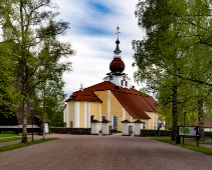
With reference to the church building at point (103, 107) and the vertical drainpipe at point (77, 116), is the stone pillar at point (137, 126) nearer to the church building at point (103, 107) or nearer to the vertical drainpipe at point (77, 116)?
the church building at point (103, 107)

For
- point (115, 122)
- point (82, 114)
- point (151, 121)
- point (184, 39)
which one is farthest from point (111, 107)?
point (184, 39)

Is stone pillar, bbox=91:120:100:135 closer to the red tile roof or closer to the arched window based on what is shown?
the red tile roof

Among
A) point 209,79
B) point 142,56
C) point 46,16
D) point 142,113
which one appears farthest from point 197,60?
point 142,113

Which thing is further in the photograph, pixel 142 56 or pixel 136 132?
pixel 136 132

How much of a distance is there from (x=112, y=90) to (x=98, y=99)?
3245 millimetres

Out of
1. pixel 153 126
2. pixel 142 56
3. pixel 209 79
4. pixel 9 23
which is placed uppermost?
pixel 9 23

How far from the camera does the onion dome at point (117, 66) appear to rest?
77500mm

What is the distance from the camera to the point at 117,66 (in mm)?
77500

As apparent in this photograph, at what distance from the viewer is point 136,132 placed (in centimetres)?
4538

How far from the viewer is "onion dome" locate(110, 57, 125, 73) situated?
3051 inches

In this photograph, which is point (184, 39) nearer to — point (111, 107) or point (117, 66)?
point (111, 107)

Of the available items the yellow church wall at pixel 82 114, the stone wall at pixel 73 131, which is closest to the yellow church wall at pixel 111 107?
the yellow church wall at pixel 82 114

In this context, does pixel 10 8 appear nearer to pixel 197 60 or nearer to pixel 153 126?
pixel 197 60

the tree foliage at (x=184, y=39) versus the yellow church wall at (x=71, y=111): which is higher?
the tree foliage at (x=184, y=39)
